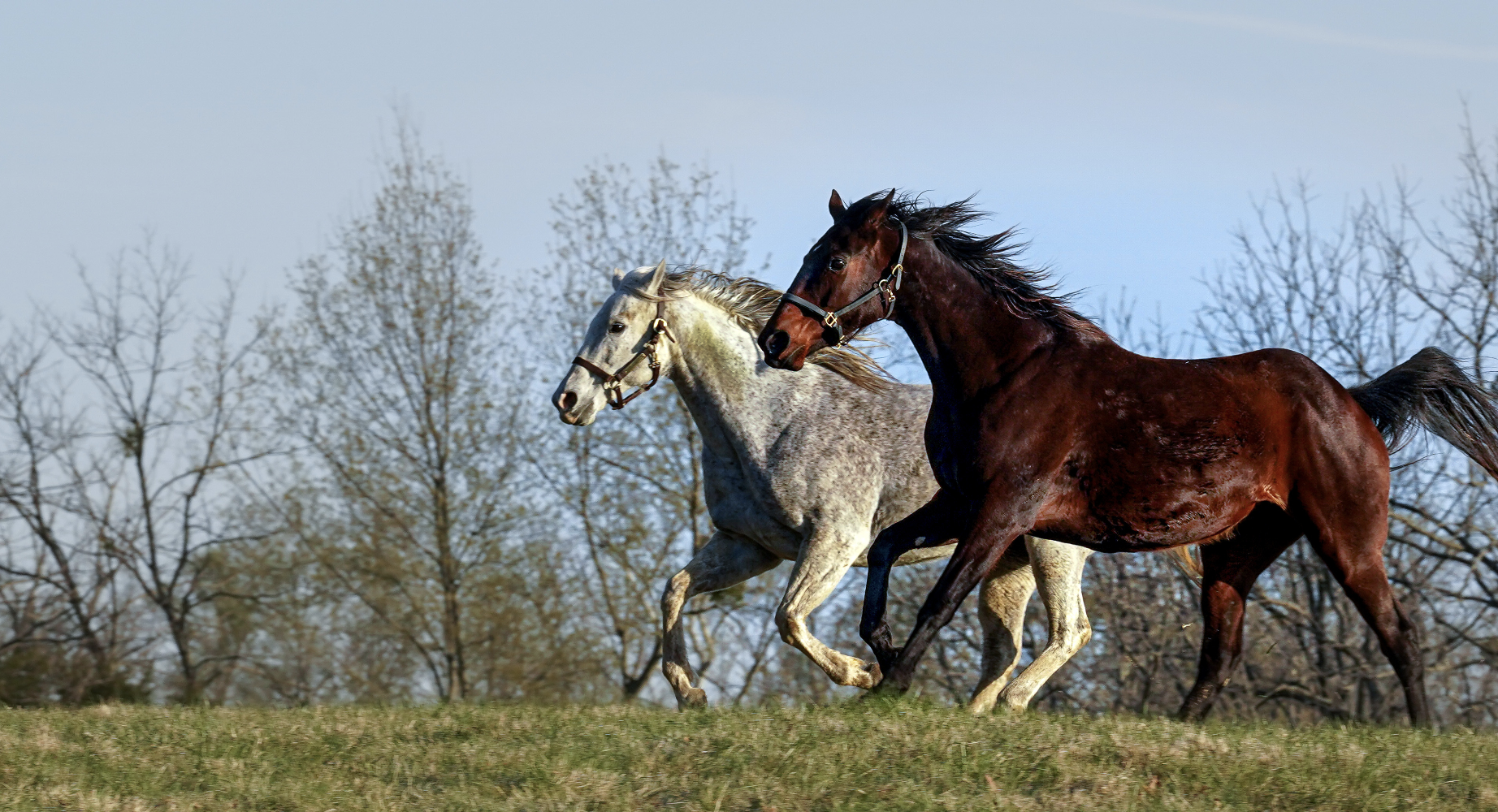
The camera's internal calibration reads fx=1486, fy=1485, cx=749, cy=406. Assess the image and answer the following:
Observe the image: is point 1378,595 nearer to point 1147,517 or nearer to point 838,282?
point 1147,517

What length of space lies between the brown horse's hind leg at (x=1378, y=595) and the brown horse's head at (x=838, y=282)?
223cm

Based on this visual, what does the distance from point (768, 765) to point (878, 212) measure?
8.28 ft

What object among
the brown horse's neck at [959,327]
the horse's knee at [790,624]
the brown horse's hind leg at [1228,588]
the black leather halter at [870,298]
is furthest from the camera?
the horse's knee at [790,624]

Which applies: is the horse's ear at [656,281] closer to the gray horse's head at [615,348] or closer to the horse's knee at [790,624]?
the gray horse's head at [615,348]

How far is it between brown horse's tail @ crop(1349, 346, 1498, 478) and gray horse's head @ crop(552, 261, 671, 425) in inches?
143

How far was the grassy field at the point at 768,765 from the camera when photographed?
483 cm

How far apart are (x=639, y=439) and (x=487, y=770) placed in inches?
551

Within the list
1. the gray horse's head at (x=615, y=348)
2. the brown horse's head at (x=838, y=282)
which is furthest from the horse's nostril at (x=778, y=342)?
the gray horse's head at (x=615, y=348)

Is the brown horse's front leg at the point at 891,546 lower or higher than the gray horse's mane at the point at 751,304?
lower

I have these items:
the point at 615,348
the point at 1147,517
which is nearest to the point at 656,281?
the point at 615,348

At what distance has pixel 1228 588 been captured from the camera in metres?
7.10

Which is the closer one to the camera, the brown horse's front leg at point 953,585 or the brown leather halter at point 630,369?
the brown horse's front leg at point 953,585

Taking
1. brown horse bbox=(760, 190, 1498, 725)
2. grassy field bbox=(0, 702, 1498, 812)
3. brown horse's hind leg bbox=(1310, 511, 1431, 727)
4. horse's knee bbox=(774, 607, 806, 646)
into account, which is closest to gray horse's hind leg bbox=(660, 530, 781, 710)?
horse's knee bbox=(774, 607, 806, 646)

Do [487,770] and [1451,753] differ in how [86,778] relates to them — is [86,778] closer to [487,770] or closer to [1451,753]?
[487,770]
